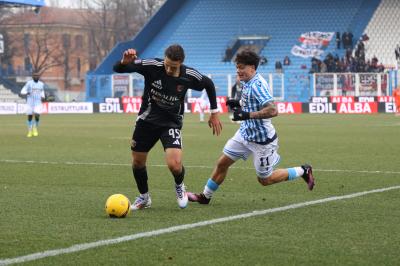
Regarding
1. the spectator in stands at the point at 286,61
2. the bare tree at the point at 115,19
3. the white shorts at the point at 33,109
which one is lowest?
the white shorts at the point at 33,109

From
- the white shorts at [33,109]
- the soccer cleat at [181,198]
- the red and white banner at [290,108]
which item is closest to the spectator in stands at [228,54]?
the red and white banner at [290,108]

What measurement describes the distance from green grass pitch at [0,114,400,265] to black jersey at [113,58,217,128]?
42.5 inches

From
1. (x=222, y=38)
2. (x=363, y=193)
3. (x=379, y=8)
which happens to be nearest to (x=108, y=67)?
(x=222, y=38)

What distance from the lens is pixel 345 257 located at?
714 centimetres

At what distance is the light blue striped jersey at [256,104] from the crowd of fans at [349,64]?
4185cm

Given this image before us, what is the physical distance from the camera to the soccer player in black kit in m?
10.3

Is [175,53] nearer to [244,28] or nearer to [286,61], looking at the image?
[286,61]

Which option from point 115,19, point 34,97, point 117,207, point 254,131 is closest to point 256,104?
point 254,131

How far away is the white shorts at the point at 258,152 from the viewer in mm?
10523

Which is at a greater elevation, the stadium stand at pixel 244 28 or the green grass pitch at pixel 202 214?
the stadium stand at pixel 244 28

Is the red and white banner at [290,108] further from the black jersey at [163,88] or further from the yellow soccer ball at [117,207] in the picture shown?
the yellow soccer ball at [117,207]

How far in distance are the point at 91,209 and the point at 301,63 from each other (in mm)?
47594

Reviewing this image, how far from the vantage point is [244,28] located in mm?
60719

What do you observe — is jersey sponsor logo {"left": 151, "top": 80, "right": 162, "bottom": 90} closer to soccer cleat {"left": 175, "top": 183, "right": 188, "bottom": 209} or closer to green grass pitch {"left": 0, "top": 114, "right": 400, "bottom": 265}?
soccer cleat {"left": 175, "top": 183, "right": 188, "bottom": 209}
